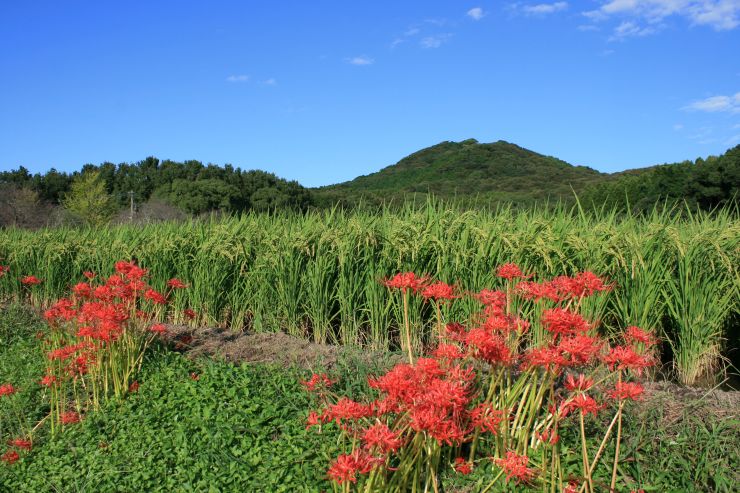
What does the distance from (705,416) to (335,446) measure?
199cm

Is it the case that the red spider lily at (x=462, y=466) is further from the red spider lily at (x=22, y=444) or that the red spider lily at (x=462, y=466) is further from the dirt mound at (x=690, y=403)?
the red spider lily at (x=22, y=444)

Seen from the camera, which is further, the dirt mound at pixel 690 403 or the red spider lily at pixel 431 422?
the dirt mound at pixel 690 403

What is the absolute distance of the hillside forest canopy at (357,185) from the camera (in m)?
23.5

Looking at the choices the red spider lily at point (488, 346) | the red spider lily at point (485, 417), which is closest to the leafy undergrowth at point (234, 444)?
the red spider lily at point (485, 417)

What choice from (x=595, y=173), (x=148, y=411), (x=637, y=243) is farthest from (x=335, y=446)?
(x=595, y=173)

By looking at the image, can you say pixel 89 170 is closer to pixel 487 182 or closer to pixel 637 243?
pixel 487 182

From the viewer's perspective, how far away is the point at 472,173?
1727 inches

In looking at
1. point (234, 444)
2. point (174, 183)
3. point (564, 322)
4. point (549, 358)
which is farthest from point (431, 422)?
point (174, 183)

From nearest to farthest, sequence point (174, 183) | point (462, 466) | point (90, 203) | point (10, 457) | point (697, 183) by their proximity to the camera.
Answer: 1. point (462, 466)
2. point (10, 457)
3. point (697, 183)
4. point (90, 203)
5. point (174, 183)

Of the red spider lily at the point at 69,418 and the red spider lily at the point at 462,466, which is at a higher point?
the red spider lily at the point at 462,466

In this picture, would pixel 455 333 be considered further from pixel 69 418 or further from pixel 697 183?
pixel 697 183

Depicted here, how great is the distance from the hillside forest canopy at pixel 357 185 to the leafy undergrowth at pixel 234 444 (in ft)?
63.7

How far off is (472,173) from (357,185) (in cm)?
958

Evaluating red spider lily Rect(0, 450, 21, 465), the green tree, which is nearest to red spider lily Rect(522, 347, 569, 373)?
red spider lily Rect(0, 450, 21, 465)
